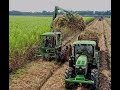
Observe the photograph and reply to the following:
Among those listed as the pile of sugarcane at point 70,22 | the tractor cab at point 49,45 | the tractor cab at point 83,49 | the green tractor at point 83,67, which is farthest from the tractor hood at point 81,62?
the pile of sugarcane at point 70,22

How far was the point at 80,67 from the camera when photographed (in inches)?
193

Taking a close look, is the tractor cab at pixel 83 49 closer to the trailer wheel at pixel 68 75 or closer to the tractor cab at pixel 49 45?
the trailer wheel at pixel 68 75

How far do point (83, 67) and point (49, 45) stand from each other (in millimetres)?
3002

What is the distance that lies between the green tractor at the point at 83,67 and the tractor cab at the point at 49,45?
256 centimetres

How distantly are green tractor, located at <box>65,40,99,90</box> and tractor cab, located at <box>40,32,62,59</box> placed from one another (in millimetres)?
2561

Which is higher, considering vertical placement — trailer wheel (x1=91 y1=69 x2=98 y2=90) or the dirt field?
trailer wheel (x1=91 y1=69 x2=98 y2=90)

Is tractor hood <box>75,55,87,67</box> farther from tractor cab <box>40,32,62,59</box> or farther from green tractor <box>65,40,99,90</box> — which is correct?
tractor cab <box>40,32,62,59</box>

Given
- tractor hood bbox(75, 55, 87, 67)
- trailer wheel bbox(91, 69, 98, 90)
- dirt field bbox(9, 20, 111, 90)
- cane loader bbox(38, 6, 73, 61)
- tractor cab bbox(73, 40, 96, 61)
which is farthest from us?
cane loader bbox(38, 6, 73, 61)

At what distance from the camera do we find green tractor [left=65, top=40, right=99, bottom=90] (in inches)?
191

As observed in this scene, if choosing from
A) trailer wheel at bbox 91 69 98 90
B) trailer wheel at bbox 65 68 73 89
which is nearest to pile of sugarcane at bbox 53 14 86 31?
trailer wheel at bbox 65 68 73 89

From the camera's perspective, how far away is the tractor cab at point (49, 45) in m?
7.72

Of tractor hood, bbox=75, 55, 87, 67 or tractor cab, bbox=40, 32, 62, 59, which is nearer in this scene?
tractor hood, bbox=75, 55, 87, 67

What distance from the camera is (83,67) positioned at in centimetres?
490
